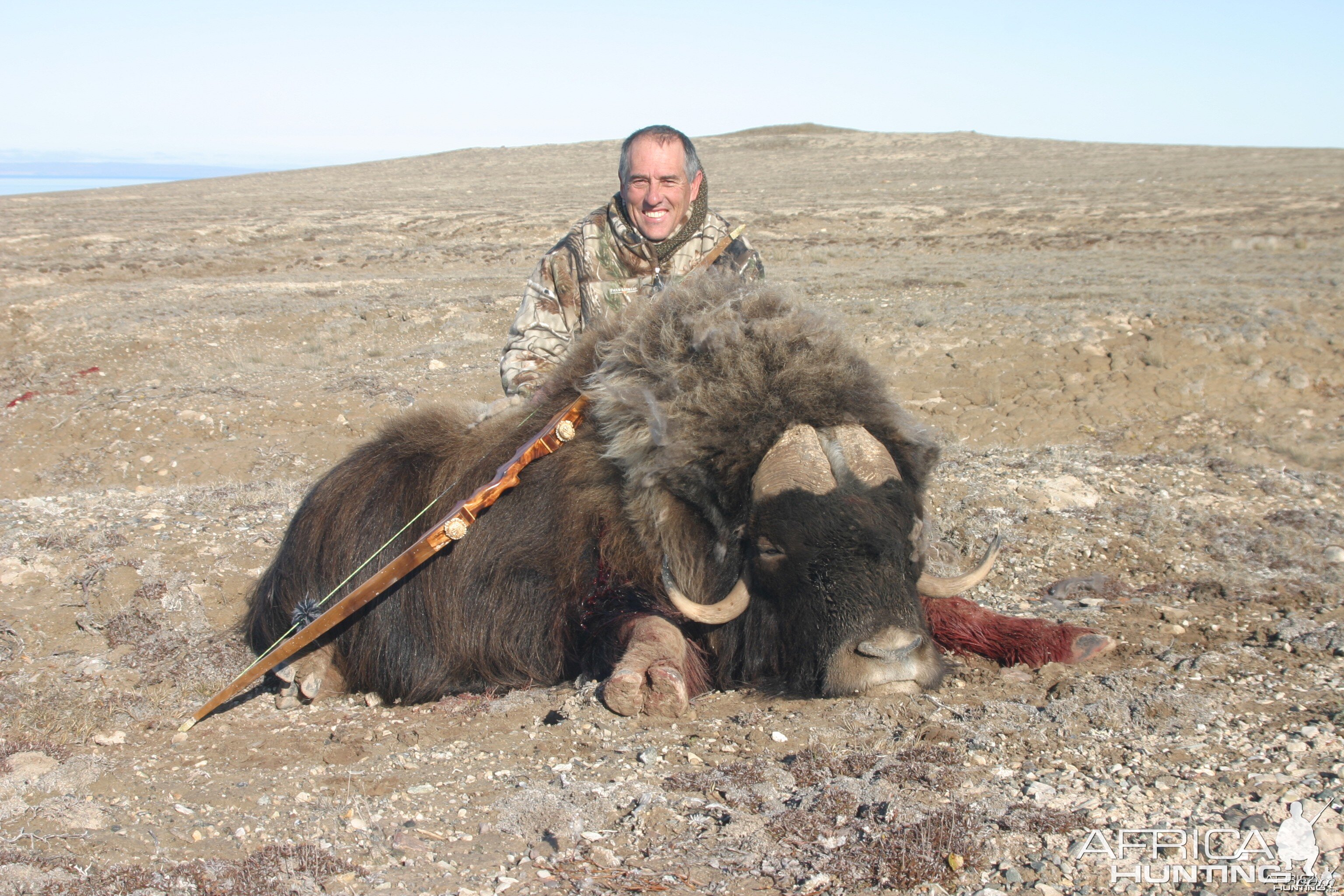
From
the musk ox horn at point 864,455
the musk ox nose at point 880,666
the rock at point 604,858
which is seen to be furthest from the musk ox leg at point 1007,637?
the rock at point 604,858

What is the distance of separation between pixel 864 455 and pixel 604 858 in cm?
142

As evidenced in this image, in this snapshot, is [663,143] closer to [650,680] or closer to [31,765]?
[650,680]

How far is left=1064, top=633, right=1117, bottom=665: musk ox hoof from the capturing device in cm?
346

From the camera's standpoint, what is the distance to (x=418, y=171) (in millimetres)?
53625

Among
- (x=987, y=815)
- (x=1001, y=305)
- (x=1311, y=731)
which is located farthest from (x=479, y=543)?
(x=1001, y=305)

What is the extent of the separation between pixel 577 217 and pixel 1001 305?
1686 cm

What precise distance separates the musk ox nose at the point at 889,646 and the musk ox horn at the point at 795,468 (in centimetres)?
45

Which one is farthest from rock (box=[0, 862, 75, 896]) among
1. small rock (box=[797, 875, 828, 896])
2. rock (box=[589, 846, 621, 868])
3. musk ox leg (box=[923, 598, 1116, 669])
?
musk ox leg (box=[923, 598, 1116, 669])

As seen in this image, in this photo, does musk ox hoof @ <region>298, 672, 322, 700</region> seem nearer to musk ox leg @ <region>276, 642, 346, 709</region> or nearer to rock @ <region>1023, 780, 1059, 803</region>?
musk ox leg @ <region>276, 642, 346, 709</region>

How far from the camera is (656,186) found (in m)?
4.41

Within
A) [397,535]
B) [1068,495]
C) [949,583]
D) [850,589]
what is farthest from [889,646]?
[1068,495]

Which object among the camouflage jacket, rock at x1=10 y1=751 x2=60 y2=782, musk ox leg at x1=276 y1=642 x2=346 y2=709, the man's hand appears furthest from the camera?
the camouflage jacket

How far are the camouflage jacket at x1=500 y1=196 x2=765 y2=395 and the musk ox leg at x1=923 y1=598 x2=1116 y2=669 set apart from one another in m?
1.78

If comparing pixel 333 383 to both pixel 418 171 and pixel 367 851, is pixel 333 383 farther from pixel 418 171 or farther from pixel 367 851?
pixel 418 171
